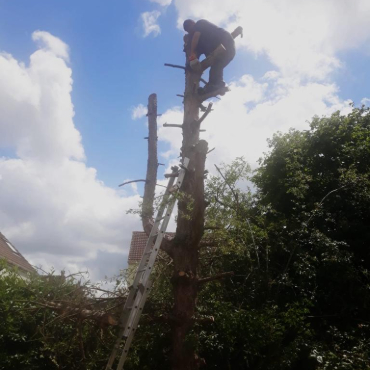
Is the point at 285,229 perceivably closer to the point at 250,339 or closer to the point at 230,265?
the point at 230,265

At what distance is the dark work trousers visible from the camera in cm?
499

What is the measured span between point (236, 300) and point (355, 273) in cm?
225

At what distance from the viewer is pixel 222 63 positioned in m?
5.04

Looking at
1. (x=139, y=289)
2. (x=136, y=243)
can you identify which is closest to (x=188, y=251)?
(x=139, y=289)

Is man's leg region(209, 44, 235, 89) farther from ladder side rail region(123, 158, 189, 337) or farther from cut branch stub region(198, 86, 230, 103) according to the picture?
ladder side rail region(123, 158, 189, 337)

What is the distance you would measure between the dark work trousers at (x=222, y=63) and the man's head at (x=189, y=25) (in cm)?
59

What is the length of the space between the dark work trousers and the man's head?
0.59m

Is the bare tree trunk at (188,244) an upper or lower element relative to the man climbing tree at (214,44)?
lower

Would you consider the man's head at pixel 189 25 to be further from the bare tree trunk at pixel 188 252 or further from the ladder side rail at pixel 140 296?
the ladder side rail at pixel 140 296

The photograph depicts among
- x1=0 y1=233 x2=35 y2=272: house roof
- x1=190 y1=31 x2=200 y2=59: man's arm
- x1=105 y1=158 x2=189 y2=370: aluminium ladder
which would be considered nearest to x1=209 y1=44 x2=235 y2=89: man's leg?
x1=190 y1=31 x2=200 y2=59: man's arm

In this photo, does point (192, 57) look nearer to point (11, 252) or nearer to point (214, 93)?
point (214, 93)

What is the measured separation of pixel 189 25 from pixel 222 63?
2.74ft

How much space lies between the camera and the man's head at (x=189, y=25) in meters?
5.15

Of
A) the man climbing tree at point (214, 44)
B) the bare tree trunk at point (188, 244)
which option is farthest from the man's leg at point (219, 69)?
the bare tree trunk at point (188, 244)
